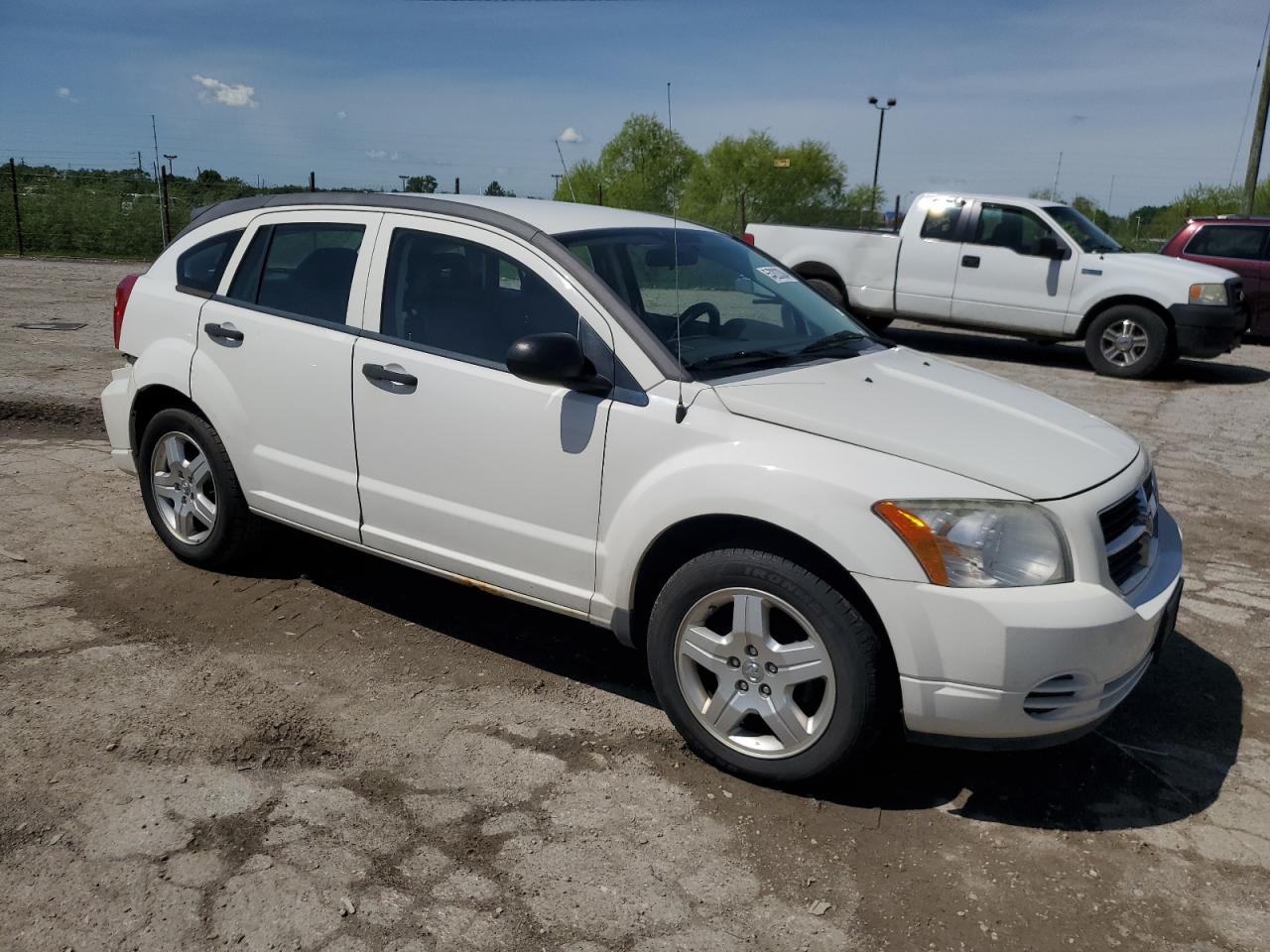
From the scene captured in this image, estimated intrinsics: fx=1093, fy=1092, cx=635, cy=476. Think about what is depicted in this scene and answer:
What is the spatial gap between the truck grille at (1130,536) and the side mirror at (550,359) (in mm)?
1633

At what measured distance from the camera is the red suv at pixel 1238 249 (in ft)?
45.4

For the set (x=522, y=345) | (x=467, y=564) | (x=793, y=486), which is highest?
(x=522, y=345)

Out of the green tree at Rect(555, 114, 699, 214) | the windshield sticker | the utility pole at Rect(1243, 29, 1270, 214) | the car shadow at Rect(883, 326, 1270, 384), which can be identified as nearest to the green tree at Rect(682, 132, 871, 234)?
the green tree at Rect(555, 114, 699, 214)

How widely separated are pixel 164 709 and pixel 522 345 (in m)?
1.78

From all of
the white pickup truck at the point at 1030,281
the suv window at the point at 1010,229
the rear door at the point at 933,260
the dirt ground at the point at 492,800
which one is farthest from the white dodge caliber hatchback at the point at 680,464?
the rear door at the point at 933,260

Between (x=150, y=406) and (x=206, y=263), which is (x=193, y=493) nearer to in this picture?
(x=150, y=406)

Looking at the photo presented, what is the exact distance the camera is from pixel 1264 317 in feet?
46.9

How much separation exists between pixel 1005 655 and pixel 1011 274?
1002 centimetres

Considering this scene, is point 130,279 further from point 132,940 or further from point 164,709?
point 132,940

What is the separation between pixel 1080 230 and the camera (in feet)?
39.7

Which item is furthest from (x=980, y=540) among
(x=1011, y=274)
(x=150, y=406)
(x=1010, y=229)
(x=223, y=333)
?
(x=1010, y=229)

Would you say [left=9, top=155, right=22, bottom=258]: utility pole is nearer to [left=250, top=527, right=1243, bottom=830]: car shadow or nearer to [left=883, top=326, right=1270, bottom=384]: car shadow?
[left=883, top=326, right=1270, bottom=384]: car shadow

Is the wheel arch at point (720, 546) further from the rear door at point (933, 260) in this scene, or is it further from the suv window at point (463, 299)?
the rear door at point (933, 260)

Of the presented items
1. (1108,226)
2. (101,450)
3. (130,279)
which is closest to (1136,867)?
(130,279)
